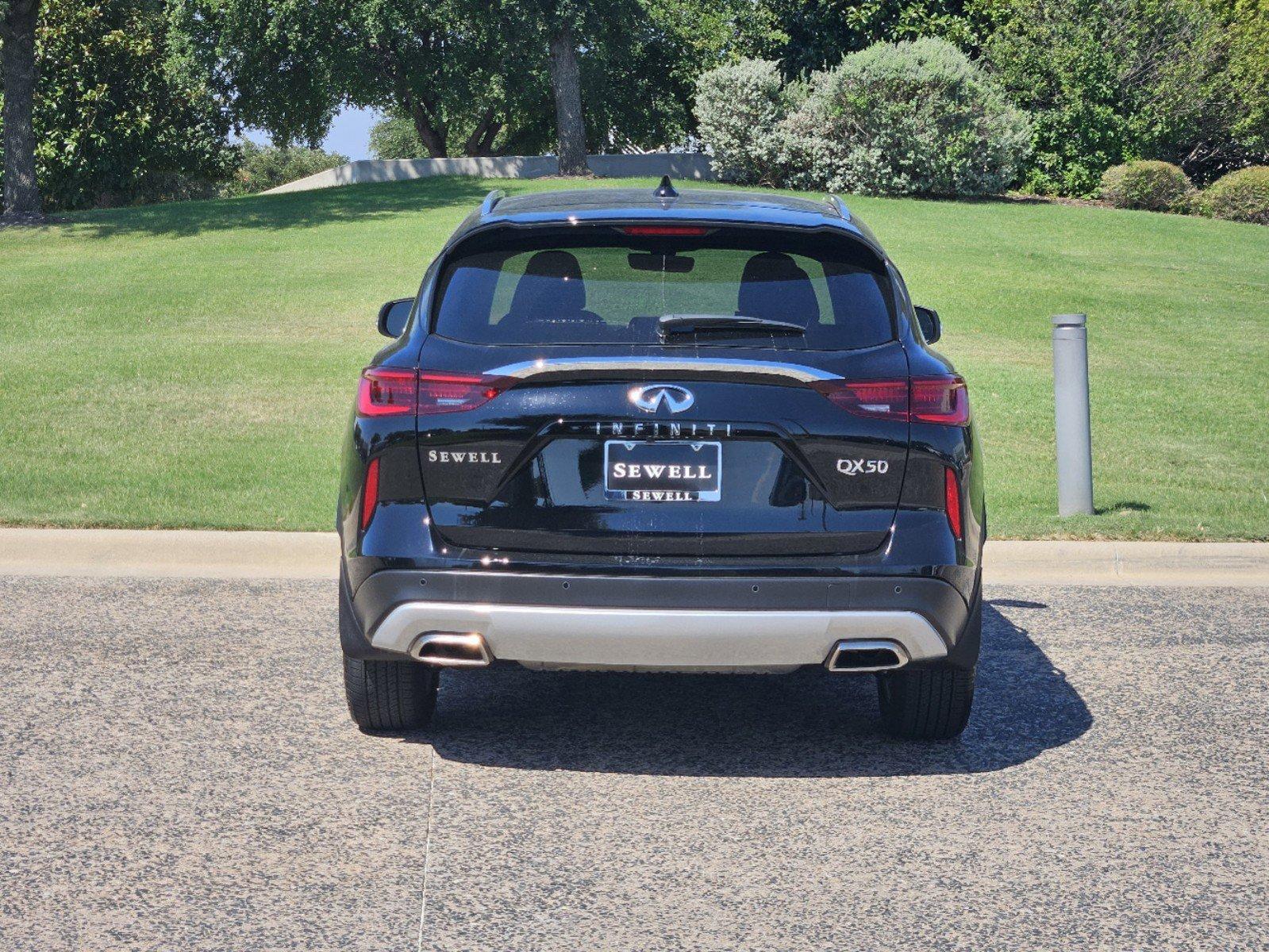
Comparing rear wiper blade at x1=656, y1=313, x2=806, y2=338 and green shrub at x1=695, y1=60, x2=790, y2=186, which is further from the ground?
green shrub at x1=695, y1=60, x2=790, y2=186

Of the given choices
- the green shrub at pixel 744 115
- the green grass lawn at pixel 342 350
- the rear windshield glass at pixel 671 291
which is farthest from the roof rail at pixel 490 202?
the green shrub at pixel 744 115

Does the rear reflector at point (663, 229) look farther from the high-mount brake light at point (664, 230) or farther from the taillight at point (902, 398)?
the taillight at point (902, 398)

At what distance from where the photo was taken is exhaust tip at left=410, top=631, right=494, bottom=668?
177 inches

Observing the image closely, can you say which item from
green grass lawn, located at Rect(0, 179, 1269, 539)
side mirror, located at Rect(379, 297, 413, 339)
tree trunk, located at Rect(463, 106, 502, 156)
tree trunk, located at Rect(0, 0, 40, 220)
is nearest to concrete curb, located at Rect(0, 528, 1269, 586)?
green grass lawn, located at Rect(0, 179, 1269, 539)

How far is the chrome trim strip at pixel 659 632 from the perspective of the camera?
4410 mm

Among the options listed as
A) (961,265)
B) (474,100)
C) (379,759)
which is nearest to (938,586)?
(379,759)

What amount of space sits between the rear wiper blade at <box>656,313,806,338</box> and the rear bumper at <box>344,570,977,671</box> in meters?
0.77

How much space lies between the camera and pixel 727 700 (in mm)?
5980

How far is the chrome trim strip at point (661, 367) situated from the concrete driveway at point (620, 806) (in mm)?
1345

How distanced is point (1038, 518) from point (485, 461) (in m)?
5.55

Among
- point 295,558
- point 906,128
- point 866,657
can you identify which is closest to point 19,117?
point 906,128

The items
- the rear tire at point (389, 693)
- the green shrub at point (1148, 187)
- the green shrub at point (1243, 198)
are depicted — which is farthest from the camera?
the green shrub at point (1148, 187)

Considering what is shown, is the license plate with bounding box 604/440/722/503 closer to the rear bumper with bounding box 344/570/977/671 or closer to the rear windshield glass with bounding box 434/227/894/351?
the rear bumper with bounding box 344/570/977/671

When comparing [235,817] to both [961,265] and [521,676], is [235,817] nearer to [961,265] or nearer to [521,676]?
[521,676]
